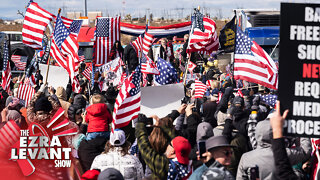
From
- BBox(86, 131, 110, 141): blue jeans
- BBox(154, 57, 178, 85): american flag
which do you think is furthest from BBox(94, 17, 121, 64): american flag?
BBox(86, 131, 110, 141): blue jeans

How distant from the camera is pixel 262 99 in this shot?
10711 mm

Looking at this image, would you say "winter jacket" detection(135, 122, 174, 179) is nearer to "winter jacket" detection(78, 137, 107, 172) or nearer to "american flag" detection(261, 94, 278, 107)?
"winter jacket" detection(78, 137, 107, 172)

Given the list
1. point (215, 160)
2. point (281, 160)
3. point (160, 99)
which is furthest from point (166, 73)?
point (281, 160)

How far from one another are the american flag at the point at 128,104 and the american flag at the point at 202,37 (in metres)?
4.55

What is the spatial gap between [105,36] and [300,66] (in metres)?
10.7

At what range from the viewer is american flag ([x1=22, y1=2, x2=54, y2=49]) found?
1378 centimetres

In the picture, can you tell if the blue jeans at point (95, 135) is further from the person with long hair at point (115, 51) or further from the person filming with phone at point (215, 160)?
the person with long hair at point (115, 51)

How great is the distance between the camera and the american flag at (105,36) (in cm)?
1482

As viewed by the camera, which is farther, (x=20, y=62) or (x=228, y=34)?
(x=20, y=62)

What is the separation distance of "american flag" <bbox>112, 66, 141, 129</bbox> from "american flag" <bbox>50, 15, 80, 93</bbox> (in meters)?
4.29

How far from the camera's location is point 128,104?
825 cm

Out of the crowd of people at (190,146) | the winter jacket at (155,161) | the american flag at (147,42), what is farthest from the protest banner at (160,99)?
the american flag at (147,42)

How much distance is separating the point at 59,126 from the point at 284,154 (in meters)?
2.79

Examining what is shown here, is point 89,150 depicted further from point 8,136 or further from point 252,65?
point 252,65
